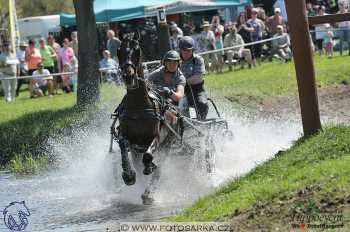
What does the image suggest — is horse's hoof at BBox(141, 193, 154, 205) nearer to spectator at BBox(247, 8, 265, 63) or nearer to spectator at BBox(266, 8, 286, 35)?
spectator at BBox(247, 8, 265, 63)

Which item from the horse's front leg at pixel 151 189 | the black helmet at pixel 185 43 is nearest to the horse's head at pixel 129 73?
the horse's front leg at pixel 151 189

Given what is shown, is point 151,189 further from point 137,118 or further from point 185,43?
point 185,43

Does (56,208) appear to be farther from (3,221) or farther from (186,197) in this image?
(186,197)

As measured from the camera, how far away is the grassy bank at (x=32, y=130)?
16.0m

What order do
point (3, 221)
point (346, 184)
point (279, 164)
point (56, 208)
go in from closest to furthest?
1. point (346, 184)
2. point (279, 164)
3. point (3, 221)
4. point (56, 208)

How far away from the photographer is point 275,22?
2941 cm

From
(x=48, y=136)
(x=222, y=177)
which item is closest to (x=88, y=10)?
(x=48, y=136)

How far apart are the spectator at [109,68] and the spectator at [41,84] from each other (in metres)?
1.48

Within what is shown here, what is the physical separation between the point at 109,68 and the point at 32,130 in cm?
701

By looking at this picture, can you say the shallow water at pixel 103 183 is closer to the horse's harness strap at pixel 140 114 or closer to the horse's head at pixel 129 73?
the horse's harness strap at pixel 140 114

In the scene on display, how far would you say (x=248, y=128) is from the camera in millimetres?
16469

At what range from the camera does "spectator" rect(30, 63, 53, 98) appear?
2491 centimetres

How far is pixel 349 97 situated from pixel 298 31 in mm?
10128

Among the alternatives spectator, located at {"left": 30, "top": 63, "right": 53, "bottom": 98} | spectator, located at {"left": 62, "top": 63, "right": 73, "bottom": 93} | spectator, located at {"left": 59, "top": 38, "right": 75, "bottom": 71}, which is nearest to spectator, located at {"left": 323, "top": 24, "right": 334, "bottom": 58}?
spectator, located at {"left": 59, "top": 38, "right": 75, "bottom": 71}
